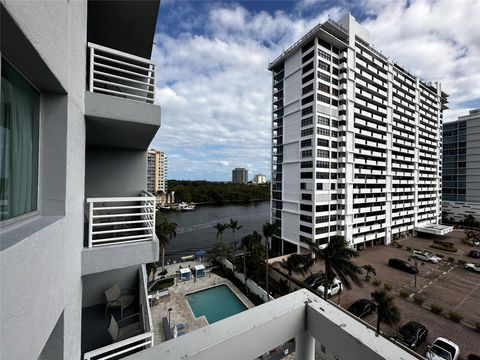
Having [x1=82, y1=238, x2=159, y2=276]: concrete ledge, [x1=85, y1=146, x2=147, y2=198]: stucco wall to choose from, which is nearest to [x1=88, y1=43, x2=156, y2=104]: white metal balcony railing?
[x1=85, y1=146, x2=147, y2=198]: stucco wall

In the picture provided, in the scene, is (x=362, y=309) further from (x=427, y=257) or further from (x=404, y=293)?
(x=427, y=257)

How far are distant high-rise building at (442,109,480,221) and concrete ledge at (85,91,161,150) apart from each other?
199ft

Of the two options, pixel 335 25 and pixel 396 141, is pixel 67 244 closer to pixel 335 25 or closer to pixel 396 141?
pixel 335 25

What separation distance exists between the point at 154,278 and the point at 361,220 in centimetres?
2423

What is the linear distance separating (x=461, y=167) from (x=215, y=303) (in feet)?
196

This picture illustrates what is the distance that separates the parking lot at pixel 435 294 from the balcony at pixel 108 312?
14.4 m

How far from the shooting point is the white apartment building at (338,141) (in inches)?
970

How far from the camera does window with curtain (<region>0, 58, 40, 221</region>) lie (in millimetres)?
1491

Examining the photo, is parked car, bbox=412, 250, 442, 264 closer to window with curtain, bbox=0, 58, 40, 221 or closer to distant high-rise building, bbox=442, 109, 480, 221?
window with curtain, bbox=0, 58, 40, 221

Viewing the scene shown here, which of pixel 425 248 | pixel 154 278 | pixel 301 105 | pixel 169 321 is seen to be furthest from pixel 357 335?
pixel 425 248

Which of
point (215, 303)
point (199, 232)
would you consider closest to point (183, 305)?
point (215, 303)

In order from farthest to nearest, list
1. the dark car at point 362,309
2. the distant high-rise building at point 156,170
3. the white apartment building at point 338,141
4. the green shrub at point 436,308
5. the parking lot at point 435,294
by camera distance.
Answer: the distant high-rise building at point 156,170 < the white apartment building at point 338,141 < the green shrub at point 436,308 < the dark car at point 362,309 < the parking lot at point 435,294

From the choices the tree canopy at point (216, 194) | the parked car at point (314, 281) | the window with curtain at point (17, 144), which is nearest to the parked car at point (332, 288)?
the parked car at point (314, 281)

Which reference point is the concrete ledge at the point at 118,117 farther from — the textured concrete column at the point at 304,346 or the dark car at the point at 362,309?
the dark car at the point at 362,309
